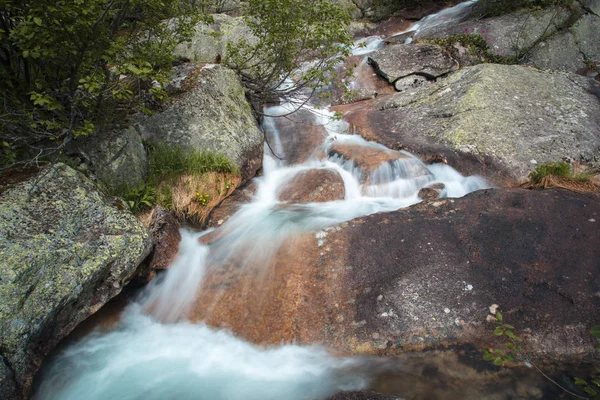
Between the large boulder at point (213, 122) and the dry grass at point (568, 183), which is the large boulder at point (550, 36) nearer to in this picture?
the dry grass at point (568, 183)

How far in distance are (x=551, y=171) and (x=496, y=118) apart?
6.38 ft

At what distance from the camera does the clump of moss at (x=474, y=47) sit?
37.1 ft

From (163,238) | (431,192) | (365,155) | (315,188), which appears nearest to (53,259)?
(163,238)

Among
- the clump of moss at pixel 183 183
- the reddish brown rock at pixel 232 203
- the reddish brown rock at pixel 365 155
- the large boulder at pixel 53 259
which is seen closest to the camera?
the large boulder at pixel 53 259

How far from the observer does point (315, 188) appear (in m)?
6.27

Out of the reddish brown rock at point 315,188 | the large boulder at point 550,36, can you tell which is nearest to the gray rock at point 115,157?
the reddish brown rock at point 315,188

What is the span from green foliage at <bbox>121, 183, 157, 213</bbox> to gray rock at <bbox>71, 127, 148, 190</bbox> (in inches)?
4.9

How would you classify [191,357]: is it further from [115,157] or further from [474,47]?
[474,47]

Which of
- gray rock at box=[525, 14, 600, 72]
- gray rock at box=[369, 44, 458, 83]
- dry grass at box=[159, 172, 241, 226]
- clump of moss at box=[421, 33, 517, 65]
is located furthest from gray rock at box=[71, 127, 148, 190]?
→ gray rock at box=[525, 14, 600, 72]

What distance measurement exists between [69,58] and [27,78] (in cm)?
67

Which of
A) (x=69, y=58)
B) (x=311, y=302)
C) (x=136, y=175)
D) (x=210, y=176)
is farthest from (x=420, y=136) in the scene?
(x=69, y=58)

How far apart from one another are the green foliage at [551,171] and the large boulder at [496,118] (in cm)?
42

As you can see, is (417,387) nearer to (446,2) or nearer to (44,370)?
(44,370)

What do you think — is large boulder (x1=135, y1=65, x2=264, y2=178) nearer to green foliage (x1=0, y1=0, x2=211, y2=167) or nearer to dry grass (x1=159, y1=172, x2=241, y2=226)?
dry grass (x1=159, y1=172, x2=241, y2=226)
